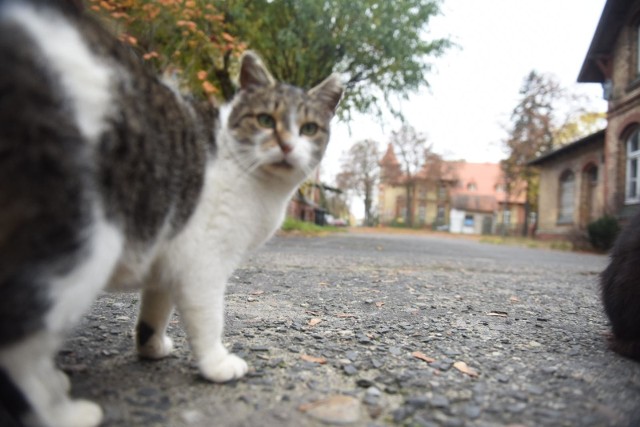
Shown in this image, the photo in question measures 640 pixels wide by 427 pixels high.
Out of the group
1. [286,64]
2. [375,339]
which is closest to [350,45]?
[286,64]

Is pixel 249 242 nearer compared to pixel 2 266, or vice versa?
pixel 2 266

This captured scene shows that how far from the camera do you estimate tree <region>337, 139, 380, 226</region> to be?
43.8m

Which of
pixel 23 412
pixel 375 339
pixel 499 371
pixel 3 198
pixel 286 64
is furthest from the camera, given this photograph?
pixel 286 64

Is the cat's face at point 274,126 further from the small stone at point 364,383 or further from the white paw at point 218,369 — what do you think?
Answer: the small stone at point 364,383

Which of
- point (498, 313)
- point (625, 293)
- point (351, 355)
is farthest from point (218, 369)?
point (498, 313)

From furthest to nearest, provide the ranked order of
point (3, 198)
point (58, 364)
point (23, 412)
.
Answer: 1. point (58, 364)
2. point (23, 412)
3. point (3, 198)

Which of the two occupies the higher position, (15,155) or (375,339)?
(15,155)

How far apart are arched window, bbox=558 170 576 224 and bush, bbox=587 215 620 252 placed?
25.2 ft

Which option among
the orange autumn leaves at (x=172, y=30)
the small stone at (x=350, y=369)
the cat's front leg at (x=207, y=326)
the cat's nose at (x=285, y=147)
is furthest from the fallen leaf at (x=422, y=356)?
the orange autumn leaves at (x=172, y=30)

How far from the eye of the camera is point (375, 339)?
2006 millimetres

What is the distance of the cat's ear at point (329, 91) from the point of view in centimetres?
179

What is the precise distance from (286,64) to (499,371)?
935 centimetres

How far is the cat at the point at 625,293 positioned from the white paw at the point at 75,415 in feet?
6.75

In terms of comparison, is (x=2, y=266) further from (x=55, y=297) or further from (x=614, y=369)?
(x=614, y=369)
